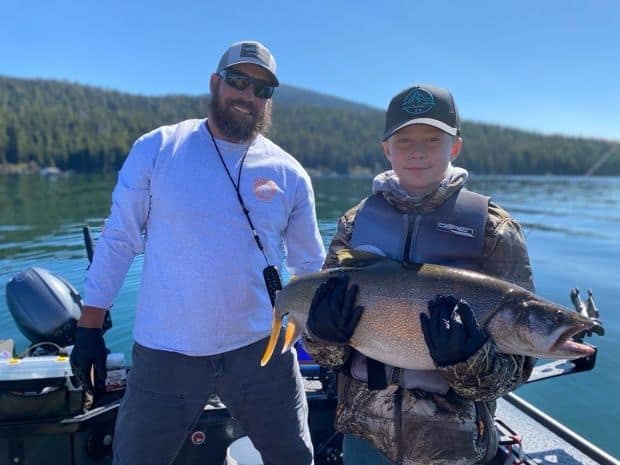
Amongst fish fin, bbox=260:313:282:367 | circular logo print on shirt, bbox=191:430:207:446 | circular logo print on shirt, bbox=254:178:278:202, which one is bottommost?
circular logo print on shirt, bbox=191:430:207:446

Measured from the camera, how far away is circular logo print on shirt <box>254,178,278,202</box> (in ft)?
9.98

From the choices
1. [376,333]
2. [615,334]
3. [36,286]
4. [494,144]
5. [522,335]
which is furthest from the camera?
[494,144]

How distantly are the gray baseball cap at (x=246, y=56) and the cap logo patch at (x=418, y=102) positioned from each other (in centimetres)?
108

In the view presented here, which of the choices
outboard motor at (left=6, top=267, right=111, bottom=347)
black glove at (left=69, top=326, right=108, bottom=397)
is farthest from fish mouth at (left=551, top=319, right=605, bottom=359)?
outboard motor at (left=6, top=267, right=111, bottom=347)

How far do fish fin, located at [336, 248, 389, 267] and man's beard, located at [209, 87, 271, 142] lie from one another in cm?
111

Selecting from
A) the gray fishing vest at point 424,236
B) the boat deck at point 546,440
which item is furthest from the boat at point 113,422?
the gray fishing vest at point 424,236

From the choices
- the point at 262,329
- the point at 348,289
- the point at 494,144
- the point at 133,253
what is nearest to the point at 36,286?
the point at 133,253

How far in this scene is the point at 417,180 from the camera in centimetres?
241

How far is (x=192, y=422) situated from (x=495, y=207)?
2.02 metres

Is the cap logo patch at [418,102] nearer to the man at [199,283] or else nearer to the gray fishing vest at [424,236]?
the gray fishing vest at [424,236]

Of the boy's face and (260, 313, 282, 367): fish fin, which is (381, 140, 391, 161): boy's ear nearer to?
the boy's face

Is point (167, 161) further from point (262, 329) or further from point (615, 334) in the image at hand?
point (615, 334)

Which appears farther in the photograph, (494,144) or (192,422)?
(494,144)

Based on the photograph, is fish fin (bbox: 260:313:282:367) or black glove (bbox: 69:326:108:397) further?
black glove (bbox: 69:326:108:397)
